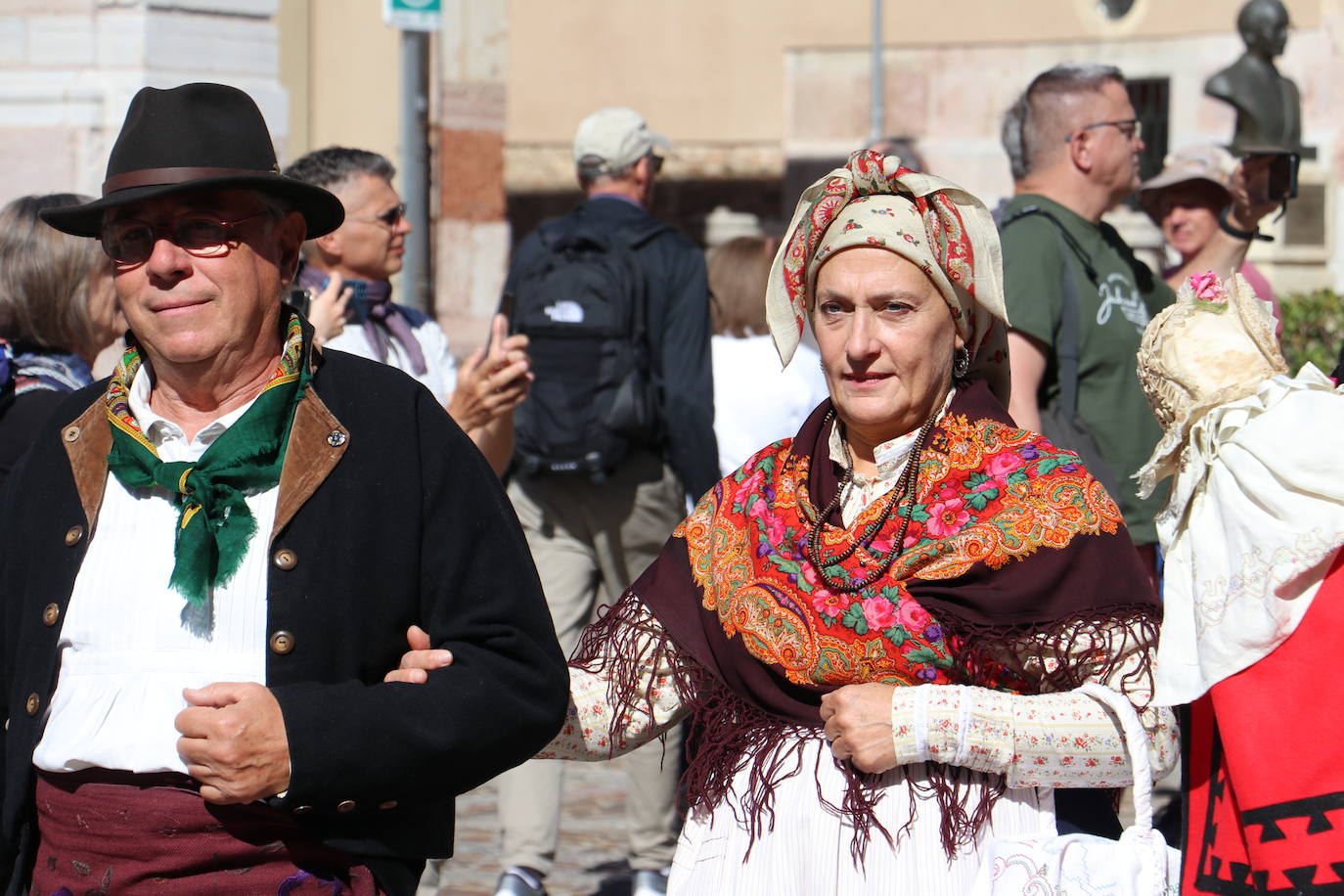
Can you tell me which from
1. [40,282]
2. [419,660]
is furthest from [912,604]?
[40,282]

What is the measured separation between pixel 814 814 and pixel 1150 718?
58 centimetres

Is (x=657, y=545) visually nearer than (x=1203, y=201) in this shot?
Yes

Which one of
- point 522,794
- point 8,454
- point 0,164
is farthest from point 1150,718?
point 0,164

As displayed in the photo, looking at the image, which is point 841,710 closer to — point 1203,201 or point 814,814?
point 814,814

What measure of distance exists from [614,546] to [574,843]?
4.02 ft

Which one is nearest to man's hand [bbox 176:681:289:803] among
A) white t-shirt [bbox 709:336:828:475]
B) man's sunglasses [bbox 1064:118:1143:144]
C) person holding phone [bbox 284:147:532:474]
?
person holding phone [bbox 284:147:532:474]

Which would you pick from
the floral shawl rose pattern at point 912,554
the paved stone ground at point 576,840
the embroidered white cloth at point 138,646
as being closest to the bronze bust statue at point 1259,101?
the paved stone ground at point 576,840

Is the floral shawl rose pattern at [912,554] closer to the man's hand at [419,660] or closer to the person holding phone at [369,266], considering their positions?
the man's hand at [419,660]

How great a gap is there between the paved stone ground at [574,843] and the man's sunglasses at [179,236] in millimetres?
3380

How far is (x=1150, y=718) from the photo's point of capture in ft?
9.91

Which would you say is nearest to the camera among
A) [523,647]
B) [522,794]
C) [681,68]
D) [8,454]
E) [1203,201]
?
[523,647]

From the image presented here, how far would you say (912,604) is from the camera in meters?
3.02

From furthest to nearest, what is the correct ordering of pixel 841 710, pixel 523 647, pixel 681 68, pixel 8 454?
pixel 681 68, pixel 8 454, pixel 841 710, pixel 523 647

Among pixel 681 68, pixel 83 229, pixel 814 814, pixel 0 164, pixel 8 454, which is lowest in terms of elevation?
pixel 814 814
